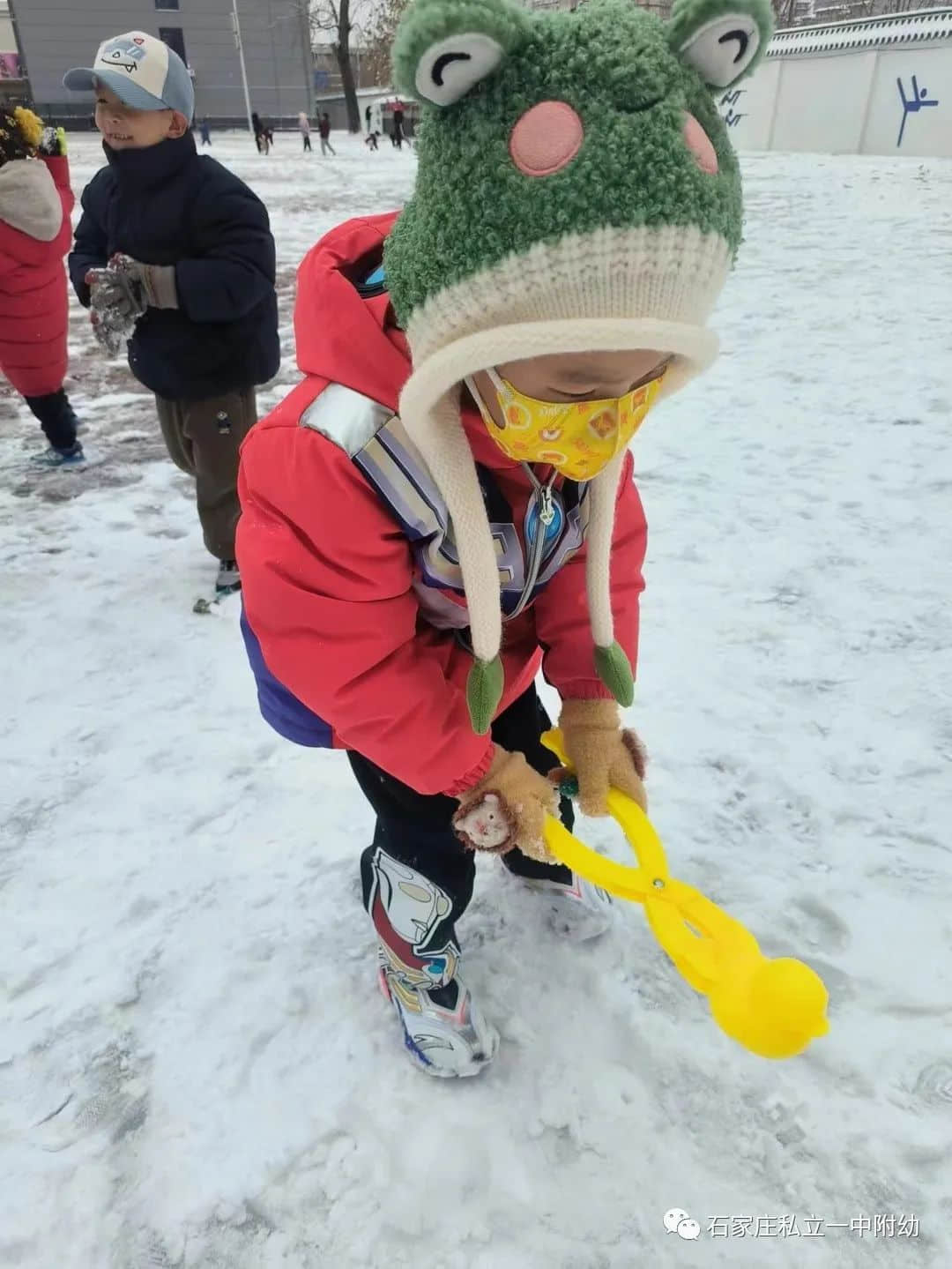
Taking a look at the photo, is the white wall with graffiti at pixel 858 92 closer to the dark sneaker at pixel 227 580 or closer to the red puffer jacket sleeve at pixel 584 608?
the dark sneaker at pixel 227 580

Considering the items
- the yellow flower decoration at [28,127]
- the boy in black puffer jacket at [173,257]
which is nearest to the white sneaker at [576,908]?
the boy in black puffer jacket at [173,257]

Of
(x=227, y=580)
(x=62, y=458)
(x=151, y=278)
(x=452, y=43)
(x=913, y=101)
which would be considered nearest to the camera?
(x=452, y=43)

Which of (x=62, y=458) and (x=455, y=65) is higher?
(x=455, y=65)

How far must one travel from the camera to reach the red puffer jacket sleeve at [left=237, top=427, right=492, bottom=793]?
1.07 m

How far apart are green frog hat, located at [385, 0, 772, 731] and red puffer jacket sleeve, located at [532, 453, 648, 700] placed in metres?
0.50

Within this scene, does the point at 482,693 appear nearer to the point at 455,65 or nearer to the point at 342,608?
the point at 342,608

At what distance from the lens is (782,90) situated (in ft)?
57.3

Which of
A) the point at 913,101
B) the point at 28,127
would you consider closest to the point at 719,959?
the point at 28,127

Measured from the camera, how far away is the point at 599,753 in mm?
1377

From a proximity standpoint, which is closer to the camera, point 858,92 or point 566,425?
point 566,425

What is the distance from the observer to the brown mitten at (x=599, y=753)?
4.50 feet

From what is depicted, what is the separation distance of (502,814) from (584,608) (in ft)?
1.32

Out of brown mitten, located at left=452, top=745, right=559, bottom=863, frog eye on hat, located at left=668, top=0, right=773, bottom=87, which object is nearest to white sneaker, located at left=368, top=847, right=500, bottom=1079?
brown mitten, located at left=452, top=745, right=559, bottom=863

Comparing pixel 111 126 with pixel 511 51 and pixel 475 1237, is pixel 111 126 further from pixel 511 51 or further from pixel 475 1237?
pixel 475 1237
